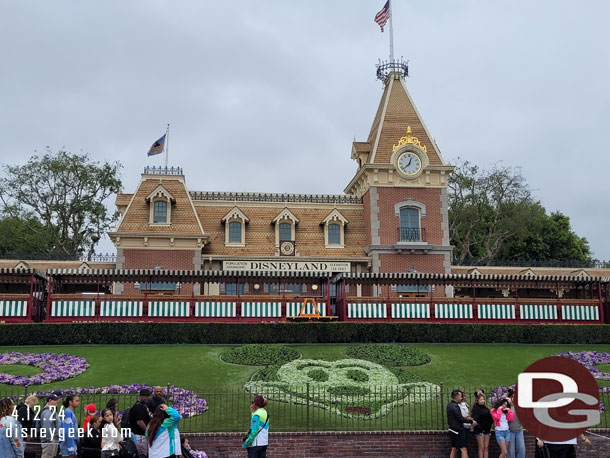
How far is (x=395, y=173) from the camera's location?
41125 mm

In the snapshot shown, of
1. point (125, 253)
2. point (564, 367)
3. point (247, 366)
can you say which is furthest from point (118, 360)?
point (564, 367)

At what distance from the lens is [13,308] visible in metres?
27.7

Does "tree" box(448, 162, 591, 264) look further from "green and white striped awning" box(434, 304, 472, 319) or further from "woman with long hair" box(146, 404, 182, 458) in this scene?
"woman with long hair" box(146, 404, 182, 458)

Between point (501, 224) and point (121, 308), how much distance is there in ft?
138

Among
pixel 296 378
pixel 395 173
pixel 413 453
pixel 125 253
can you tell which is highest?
pixel 395 173

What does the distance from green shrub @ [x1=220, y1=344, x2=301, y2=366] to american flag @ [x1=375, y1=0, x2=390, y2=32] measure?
97.8 feet

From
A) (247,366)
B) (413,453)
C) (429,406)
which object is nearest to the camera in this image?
(413,453)

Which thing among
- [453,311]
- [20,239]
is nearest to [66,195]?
[20,239]

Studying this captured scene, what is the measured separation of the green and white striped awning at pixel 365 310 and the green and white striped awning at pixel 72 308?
40.2ft

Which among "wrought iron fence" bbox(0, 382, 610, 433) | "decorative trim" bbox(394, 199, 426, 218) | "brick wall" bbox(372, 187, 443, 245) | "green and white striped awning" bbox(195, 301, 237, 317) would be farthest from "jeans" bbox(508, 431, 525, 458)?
"decorative trim" bbox(394, 199, 426, 218)

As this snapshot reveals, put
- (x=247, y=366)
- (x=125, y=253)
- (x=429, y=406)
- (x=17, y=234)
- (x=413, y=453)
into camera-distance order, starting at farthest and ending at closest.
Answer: (x=17, y=234) < (x=125, y=253) < (x=247, y=366) < (x=429, y=406) < (x=413, y=453)

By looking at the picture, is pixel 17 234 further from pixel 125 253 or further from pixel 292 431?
pixel 292 431

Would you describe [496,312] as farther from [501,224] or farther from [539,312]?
[501,224]

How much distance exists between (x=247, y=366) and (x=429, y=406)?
7.30m
